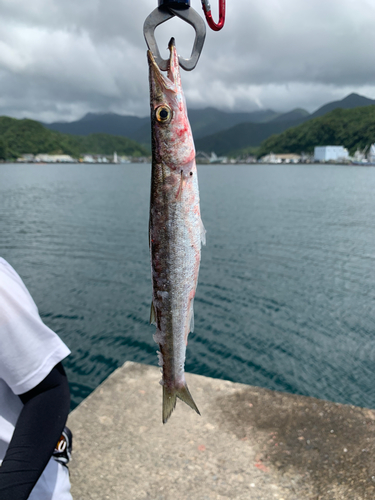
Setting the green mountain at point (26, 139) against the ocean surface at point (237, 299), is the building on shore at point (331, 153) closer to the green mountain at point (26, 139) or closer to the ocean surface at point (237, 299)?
the green mountain at point (26, 139)

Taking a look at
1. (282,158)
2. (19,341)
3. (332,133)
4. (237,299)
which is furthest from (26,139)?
(19,341)

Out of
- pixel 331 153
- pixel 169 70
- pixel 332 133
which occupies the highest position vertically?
pixel 332 133

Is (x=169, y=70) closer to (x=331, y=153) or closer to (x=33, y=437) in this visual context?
(x=33, y=437)

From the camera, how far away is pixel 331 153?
146500mm

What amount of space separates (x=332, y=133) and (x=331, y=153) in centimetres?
1112

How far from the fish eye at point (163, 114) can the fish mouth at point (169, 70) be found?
66mm

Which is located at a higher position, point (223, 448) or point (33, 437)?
point (33, 437)

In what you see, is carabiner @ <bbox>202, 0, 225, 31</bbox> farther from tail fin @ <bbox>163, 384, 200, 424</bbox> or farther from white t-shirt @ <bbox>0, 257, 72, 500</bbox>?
white t-shirt @ <bbox>0, 257, 72, 500</bbox>

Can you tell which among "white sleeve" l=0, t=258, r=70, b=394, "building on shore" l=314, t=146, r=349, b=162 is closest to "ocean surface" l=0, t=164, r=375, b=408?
"white sleeve" l=0, t=258, r=70, b=394

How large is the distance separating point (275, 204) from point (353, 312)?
27.1 meters

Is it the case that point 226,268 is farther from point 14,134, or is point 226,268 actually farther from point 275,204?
point 14,134

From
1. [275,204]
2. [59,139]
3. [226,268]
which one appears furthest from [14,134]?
[226,268]

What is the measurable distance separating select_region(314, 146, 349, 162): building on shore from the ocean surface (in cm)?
12843

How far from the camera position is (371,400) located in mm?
8547
